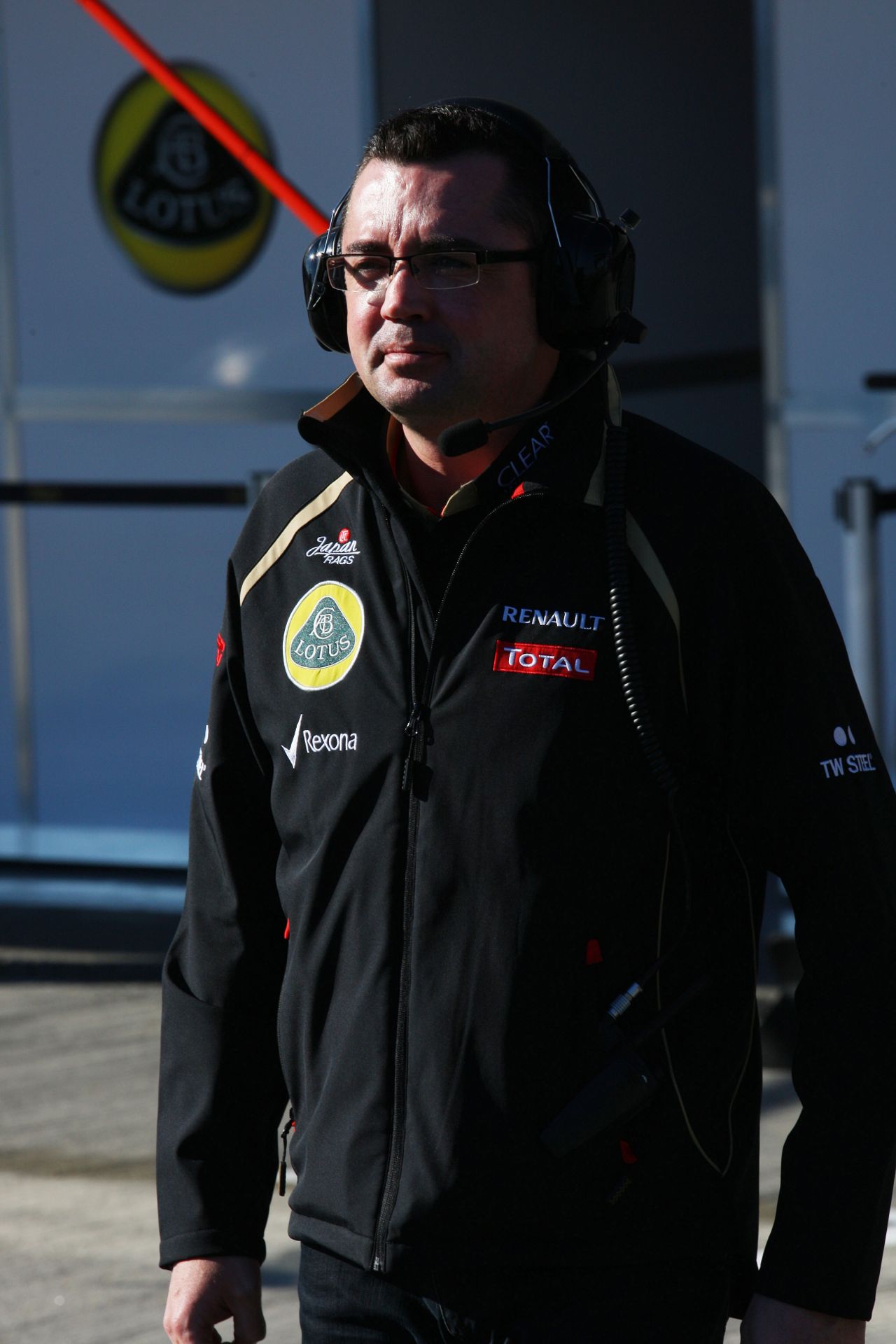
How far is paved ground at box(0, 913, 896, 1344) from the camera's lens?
3.73m

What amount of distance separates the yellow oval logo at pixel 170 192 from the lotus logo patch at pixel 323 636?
545 centimetres

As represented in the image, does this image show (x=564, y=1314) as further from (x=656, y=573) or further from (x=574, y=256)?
(x=574, y=256)

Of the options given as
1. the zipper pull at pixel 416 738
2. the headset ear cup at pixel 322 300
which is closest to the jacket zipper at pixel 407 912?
the zipper pull at pixel 416 738

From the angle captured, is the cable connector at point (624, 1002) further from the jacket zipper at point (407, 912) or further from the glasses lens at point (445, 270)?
the glasses lens at point (445, 270)

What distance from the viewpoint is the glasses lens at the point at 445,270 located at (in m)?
1.95

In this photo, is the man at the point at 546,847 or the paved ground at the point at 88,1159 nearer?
the man at the point at 546,847

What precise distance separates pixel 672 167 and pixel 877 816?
6.13 metres


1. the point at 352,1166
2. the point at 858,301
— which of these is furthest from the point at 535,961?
the point at 858,301

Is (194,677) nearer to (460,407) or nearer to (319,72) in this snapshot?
(319,72)

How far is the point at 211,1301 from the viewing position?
2.07 metres

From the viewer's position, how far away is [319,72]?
23.0 ft

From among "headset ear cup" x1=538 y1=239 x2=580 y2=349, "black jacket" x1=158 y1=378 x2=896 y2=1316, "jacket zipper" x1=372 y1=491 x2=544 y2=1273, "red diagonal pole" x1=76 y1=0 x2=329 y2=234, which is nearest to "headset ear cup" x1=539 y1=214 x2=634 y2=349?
"headset ear cup" x1=538 y1=239 x2=580 y2=349

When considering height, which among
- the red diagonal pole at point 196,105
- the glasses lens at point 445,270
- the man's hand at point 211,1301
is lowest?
the man's hand at point 211,1301

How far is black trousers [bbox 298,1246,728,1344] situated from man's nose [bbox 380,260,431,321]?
95 centimetres
